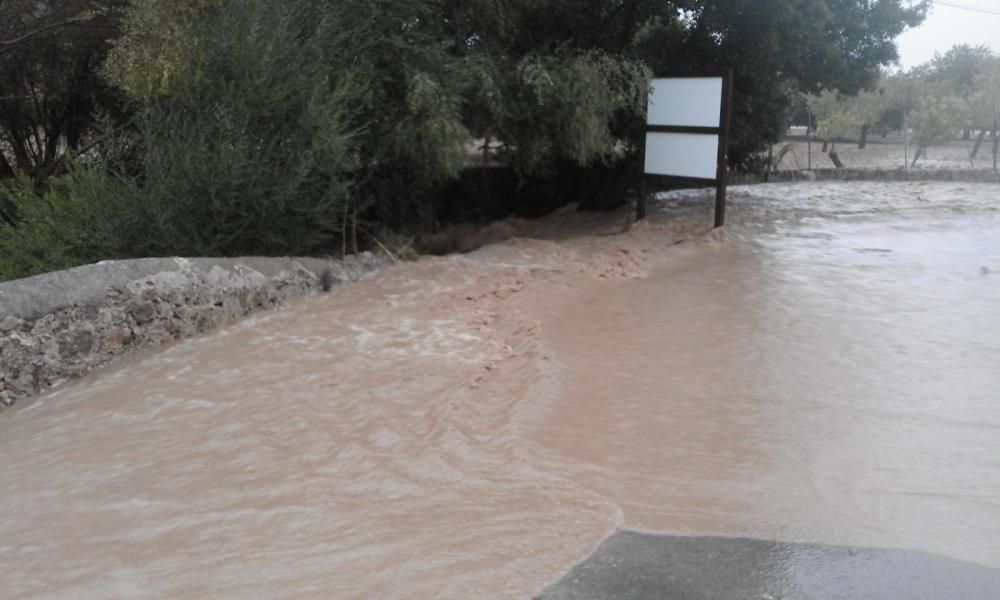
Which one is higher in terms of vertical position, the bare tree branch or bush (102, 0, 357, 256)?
the bare tree branch

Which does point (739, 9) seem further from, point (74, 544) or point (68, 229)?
point (74, 544)

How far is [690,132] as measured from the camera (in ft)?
42.9

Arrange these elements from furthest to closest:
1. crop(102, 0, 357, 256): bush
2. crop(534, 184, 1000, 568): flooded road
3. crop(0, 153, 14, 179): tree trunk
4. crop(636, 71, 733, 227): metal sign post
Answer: crop(0, 153, 14, 179): tree trunk → crop(636, 71, 733, 227): metal sign post → crop(102, 0, 357, 256): bush → crop(534, 184, 1000, 568): flooded road

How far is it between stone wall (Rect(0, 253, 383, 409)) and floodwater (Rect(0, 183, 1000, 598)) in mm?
244

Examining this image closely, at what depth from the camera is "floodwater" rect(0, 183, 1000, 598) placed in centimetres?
416

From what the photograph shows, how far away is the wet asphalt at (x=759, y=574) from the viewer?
11.9ft

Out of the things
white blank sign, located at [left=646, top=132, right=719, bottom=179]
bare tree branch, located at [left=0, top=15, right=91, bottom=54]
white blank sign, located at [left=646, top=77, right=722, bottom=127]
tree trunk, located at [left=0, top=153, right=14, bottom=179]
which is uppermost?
bare tree branch, located at [left=0, top=15, right=91, bottom=54]

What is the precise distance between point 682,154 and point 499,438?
879 centimetres

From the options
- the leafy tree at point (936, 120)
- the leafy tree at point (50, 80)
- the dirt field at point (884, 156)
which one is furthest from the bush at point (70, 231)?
the leafy tree at point (936, 120)

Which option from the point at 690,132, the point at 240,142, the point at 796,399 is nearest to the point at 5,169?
the point at 240,142

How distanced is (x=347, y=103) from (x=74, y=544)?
275 inches

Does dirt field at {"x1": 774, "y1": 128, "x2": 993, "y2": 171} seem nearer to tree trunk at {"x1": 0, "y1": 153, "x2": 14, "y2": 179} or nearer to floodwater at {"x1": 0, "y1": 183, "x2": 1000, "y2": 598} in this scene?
floodwater at {"x1": 0, "y1": 183, "x2": 1000, "y2": 598}

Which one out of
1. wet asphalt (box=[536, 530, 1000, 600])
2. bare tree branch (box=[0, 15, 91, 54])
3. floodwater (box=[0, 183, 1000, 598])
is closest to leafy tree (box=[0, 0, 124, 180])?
bare tree branch (box=[0, 15, 91, 54])

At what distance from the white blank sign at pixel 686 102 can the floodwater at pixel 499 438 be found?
3789 mm
